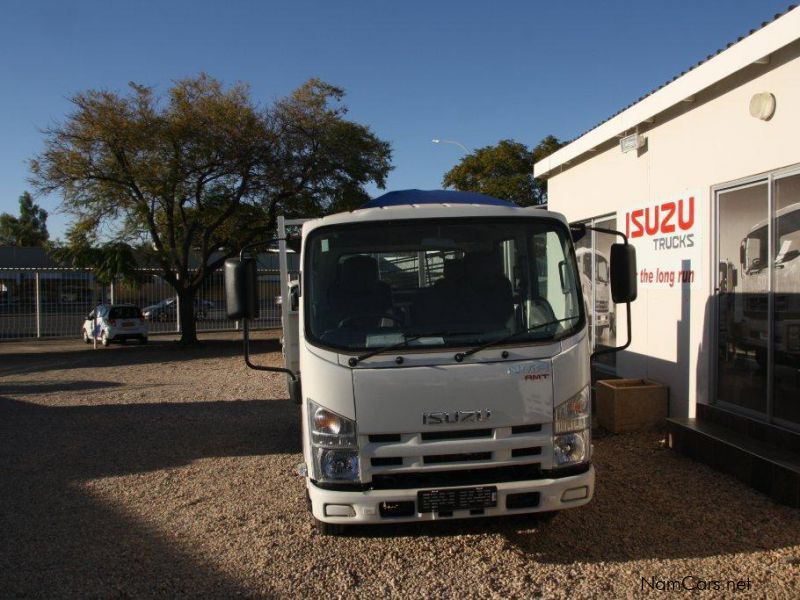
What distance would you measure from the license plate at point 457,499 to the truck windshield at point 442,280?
3.06 feet

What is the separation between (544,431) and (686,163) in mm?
4771

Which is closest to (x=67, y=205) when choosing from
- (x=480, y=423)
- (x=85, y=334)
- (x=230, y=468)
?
(x=85, y=334)

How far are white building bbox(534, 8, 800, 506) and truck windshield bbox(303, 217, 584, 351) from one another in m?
2.51

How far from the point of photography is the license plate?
411cm

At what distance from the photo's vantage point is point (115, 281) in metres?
24.6

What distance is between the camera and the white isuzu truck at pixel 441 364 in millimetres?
4156

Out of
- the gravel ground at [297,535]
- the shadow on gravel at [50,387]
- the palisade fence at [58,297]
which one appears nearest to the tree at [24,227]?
the palisade fence at [58,297]

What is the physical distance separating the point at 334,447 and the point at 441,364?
0.81 m

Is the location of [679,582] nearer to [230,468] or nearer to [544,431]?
[544,431]

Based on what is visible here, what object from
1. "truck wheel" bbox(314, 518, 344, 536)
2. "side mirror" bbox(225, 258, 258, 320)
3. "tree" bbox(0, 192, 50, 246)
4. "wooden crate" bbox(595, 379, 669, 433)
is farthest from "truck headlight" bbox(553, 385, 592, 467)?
"tree" bbox(0, 192, 50, 246)

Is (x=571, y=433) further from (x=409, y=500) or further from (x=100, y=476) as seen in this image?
(x=100, y=476)

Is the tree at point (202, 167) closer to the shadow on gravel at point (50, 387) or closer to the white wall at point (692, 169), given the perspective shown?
the shadow on gravel at point (50, 387)

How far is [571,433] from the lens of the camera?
14.1 ft

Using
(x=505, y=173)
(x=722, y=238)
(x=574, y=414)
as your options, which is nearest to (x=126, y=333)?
(x=505, y=173)
